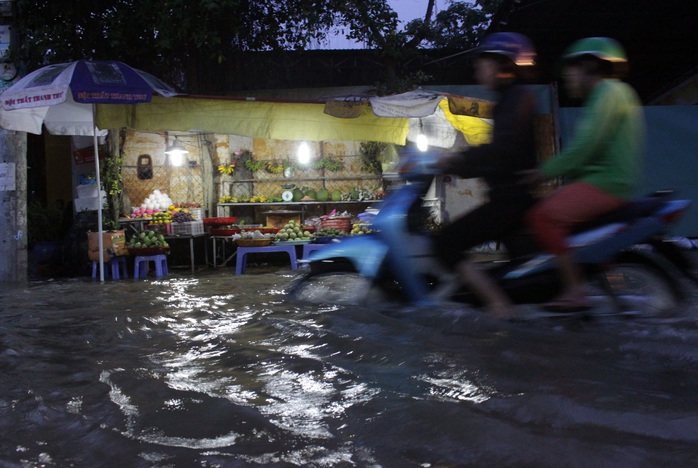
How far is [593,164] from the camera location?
3682 millimetres

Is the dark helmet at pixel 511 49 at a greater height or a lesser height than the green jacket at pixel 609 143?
greater

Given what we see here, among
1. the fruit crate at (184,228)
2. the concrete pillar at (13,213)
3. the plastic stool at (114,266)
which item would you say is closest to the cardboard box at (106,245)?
the plastic stool at (114,266)

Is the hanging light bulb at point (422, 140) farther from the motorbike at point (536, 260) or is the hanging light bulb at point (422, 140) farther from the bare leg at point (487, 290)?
the bare leg at point (487, 290)

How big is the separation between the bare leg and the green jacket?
0.85 meters

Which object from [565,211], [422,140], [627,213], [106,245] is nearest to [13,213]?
[106,245]

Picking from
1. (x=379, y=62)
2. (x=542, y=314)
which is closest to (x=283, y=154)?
(x=379, y=62)

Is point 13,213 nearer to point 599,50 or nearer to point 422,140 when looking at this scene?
point 422,140

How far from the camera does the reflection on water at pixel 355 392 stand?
217 cm

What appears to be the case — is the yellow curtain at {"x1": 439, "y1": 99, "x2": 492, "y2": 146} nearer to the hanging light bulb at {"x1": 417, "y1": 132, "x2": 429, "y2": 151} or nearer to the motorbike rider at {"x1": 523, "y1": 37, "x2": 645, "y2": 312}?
the hanging light bulb at {"x1": 417, "y1": 132, "x2": 429, "y2": 151}

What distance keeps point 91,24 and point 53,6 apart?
2.23 feet

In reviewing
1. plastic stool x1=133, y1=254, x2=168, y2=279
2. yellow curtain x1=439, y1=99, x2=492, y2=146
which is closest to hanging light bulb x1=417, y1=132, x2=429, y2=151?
yellow curtain x1=439, y1=99, x2=492, y2=146

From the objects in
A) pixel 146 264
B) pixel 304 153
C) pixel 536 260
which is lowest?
pixel 146 264

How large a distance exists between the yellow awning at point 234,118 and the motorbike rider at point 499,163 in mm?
5486

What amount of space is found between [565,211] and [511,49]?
1.12m
